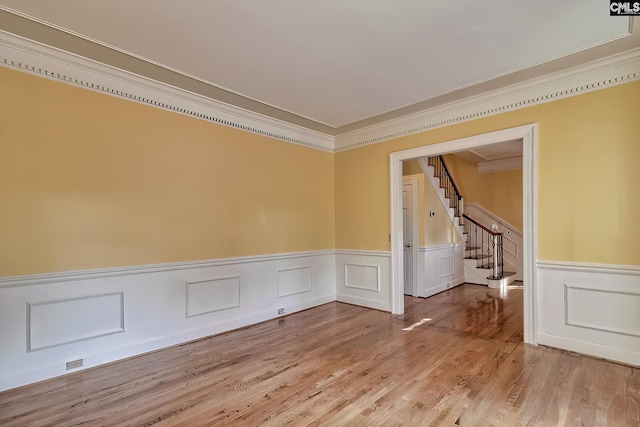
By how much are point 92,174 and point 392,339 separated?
3.60m

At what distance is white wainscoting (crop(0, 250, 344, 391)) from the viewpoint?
8.54 ft

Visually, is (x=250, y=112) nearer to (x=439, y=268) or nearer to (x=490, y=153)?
(x=439, y=268)

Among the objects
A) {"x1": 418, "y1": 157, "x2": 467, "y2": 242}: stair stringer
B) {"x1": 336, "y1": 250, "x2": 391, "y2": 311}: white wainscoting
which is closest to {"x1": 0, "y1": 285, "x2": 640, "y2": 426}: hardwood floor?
{"x1": 336, "y1": 250, "x2": 391, "y2": 311}: white wainscoting

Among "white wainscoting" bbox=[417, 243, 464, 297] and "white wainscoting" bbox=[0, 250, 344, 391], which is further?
"white wainscoting" bbox=[417, 243, 464, 297]

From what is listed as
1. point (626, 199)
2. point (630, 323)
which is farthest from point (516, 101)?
point (630, 323)

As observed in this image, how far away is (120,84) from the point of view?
3.13m

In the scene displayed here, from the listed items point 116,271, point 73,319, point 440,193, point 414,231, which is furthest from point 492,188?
point 73,319

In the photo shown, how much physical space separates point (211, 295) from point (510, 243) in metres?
7.06

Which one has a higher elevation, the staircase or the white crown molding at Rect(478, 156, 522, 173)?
the white crown molding at Rect(478, 156, 522, 173)

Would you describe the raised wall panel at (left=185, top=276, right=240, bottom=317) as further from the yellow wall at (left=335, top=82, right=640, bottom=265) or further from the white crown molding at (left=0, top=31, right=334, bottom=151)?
the yellow wall at (left=335, top=82, right=640, bottom=265)

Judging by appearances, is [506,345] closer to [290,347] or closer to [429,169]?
[290,347]

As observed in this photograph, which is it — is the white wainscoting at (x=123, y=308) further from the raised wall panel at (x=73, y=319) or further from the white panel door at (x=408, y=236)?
the white panel door at (x=408, y=236)

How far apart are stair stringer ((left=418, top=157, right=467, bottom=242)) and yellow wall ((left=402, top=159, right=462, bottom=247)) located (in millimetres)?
83

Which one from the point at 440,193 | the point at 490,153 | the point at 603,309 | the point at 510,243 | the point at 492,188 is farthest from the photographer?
the point at 492,188
